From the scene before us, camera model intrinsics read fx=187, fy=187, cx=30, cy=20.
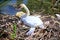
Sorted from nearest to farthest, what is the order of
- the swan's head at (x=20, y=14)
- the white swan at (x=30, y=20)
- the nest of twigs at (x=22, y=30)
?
the nest of twigs at (x=22, y=30)
the white swan at (x=30, y=20)
the swan's head at (x=20, y=14)

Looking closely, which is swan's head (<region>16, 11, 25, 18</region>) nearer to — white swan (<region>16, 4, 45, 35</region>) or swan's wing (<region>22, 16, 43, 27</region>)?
white swan (<region>16, 4, 45, 35</region>)

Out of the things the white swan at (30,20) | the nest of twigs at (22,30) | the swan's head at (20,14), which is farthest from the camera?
the swan's head at (20,14)

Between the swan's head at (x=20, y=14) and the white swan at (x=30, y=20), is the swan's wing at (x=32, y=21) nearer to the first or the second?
the white swan at (x=30, y=20)

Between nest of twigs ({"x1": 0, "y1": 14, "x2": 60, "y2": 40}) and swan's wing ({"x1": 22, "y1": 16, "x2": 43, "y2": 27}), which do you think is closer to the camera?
nest of twigs ({"x1": 0, "y1": 14, "x2": 60, "y2": 40})

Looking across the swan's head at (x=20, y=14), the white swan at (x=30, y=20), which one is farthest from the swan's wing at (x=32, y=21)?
the swan's head at (x=20, y=14)

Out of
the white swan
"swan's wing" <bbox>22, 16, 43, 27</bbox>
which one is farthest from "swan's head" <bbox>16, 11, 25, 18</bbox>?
"swan's wing" <bbox>22, 16, 43, 27</bbox>

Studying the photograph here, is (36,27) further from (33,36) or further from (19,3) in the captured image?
(19,3)

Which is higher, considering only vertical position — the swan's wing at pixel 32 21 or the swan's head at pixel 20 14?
the swan's head at pixel 20 14

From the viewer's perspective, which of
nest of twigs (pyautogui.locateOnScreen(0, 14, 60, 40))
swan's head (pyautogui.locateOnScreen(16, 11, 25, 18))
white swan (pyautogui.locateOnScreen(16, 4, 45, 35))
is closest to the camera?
nest of twigs (pyautogui.locateOnScreen(0, 14, 60, 40))

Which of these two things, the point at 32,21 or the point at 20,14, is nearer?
the point at 32,21

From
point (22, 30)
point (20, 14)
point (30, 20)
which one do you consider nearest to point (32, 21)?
point (30, 20)

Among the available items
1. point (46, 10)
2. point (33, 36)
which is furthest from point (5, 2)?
point (46, 10)

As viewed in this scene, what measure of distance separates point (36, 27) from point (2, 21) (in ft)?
1.58

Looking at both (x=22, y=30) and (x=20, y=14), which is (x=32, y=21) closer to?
(x=22, y=30)
